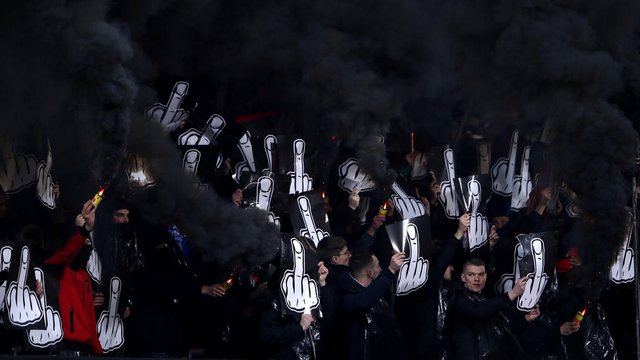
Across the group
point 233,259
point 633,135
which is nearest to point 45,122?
point 233,259

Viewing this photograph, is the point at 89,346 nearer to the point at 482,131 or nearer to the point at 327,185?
the point at 327,185

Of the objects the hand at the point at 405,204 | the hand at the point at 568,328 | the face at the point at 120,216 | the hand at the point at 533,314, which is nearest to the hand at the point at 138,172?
the face at the point at 120,216

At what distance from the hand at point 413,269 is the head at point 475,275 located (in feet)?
1.04

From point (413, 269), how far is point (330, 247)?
718 mm

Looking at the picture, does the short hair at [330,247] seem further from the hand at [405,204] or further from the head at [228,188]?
the hand at [405,204]

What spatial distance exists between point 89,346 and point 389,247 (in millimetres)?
2471

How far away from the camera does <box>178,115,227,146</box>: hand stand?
36.0ft

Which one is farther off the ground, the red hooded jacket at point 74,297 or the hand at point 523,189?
the hand at point 523,189

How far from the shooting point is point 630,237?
11.8 m

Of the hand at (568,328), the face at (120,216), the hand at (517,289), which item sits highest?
the face at (120,216)

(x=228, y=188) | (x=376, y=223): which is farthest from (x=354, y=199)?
(x=228, y=188)

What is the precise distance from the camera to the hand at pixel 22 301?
30.2 ft

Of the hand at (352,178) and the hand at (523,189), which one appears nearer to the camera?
the hand at (352,178)

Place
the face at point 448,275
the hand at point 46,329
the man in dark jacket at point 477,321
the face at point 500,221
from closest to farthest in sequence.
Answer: the hand at point 46,329, the man in dark jacket at point 477,321, the face at point 448,275, the face at point 500,221
